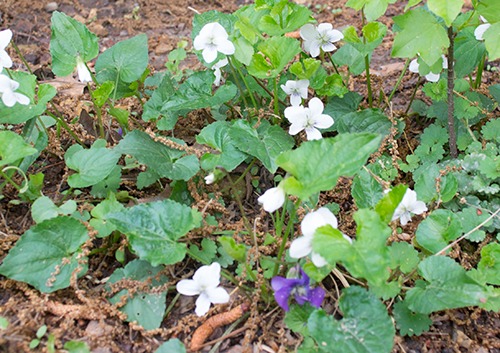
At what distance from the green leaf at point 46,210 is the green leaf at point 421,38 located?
1.31 meters

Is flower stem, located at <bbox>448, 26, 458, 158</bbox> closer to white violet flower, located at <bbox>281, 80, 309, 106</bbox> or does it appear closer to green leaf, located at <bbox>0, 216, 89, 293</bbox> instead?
white violet flower, located at <bbox>281, 80, 309, 106</bbox>

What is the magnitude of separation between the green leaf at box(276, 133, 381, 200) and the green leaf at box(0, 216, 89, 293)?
806 millimetres

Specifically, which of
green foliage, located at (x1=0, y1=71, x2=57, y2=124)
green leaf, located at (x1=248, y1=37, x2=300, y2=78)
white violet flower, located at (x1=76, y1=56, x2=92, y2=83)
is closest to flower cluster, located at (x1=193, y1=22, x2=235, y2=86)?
green leaf, located at (x1=248, y1=37, x2=300, y2=78)

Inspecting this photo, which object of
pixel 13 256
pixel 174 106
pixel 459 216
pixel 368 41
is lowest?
pixel 459 216

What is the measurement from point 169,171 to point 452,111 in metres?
1.21

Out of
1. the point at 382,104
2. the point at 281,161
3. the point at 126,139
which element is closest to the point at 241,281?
the point at 281,161

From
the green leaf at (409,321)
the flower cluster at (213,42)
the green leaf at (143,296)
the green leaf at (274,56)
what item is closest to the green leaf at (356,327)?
the green leaf at (409,321)

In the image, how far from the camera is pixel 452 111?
226 centimetres

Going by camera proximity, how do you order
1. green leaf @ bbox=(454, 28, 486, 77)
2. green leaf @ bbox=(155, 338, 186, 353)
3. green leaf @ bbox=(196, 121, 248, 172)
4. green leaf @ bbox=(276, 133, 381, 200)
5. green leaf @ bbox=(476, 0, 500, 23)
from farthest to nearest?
green leaf @ bbox=(454, 28, 486, 77) < green leaf @ bbox=(196, 121, 248, 172) < green leaf @ bbox=(476, 0, 500, 23) < green leaf @ bbox=(155, 338, 186, 353) < green leaf @ bbox=(276, 133, 381, 200)

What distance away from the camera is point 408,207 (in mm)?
1882

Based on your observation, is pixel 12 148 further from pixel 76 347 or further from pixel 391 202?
pixel 391 202

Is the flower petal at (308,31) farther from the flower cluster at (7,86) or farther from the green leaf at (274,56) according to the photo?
the flower cluster at (7,86)

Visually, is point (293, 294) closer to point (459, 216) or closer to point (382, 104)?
point (459, 216)

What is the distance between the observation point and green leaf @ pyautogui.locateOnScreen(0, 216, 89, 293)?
181 cm
